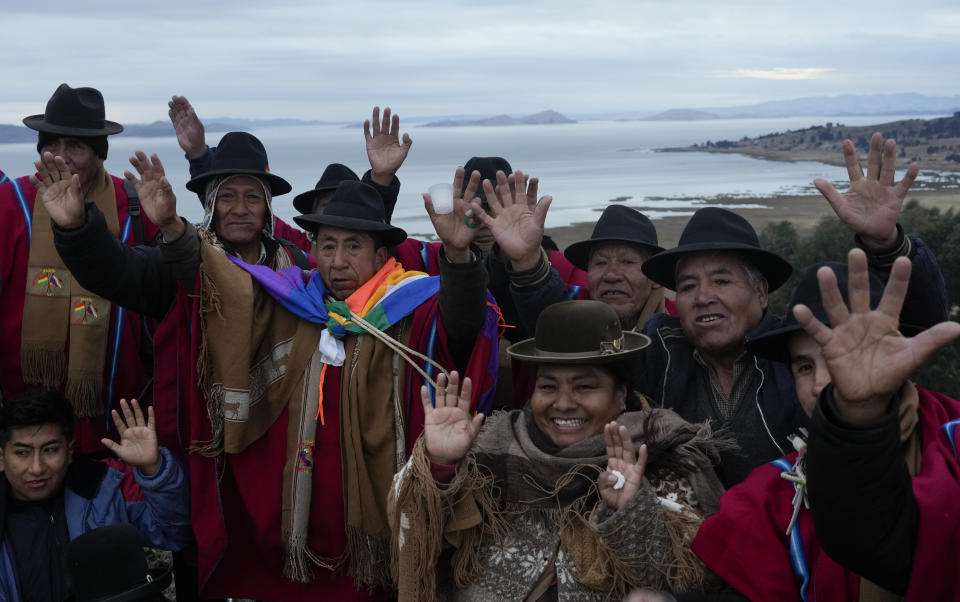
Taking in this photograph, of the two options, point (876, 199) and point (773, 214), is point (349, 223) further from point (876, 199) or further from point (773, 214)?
point (773, 214)

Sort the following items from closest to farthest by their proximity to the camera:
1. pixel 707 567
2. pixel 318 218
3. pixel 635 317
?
pixel 707 567
pixel 318 218
pixel 635 317

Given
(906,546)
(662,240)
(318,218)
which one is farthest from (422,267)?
(662,240)

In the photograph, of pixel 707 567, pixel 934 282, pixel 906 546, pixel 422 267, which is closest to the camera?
pixel 906 546

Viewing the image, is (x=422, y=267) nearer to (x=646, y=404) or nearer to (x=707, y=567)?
(x=646, y=404)

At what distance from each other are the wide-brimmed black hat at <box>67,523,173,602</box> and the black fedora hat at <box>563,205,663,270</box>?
241cm

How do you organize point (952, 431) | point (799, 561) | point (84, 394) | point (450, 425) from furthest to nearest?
point (84, 394) < point (450, 425) < point (799, 561) < point (952, 431)

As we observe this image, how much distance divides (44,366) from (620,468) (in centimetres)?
303

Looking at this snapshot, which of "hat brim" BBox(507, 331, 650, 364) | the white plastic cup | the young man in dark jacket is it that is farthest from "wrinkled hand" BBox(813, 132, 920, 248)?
the young man in dark jacket

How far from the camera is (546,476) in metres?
3.30

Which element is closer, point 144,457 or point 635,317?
point 144,457

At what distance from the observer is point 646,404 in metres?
3.59

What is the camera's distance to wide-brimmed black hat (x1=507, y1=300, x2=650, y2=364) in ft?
11.0

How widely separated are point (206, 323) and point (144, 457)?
634 millimetres

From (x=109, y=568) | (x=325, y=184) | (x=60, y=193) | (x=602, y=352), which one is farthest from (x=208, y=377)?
(x=325, y=184)
